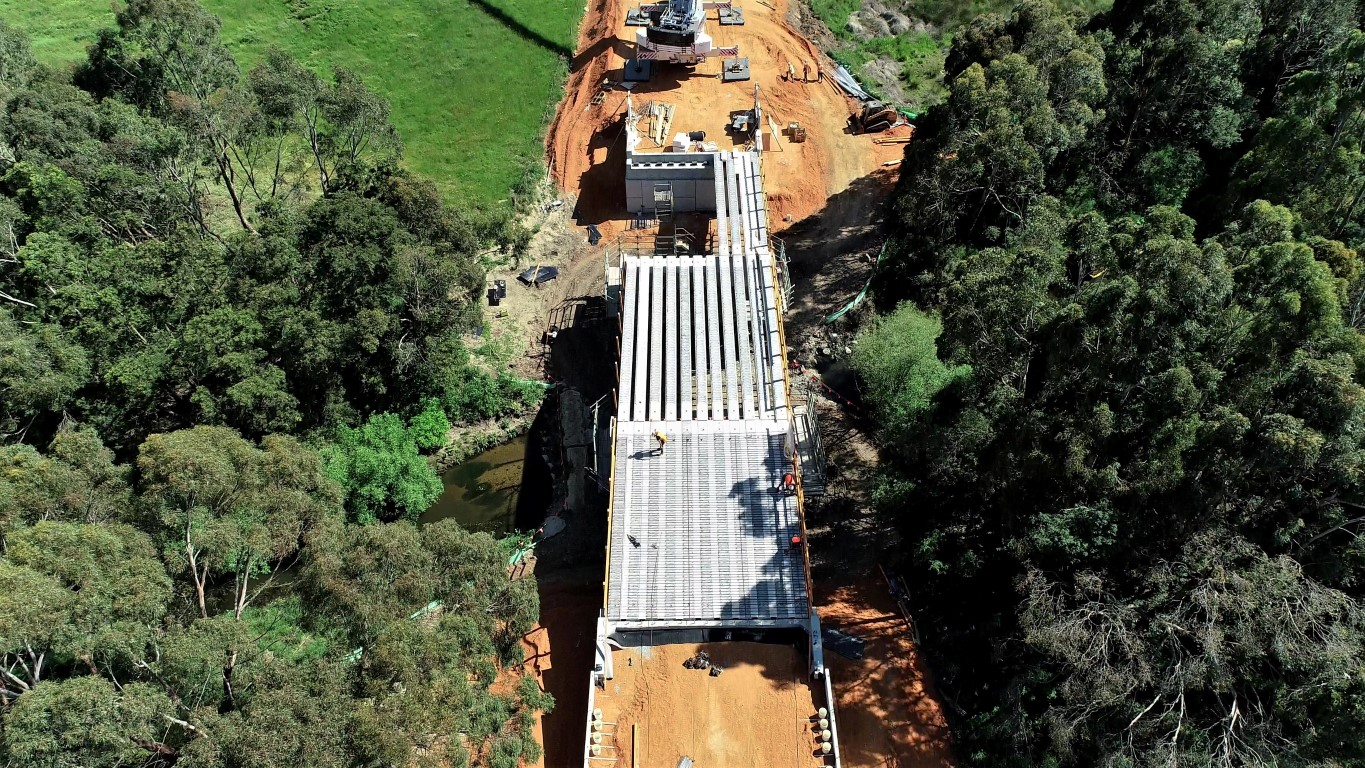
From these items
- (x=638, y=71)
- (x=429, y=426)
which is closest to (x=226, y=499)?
(x=429, y=426)

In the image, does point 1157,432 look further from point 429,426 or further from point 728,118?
point 728,118

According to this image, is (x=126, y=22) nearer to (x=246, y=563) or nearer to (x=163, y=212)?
(x=163, y=212)

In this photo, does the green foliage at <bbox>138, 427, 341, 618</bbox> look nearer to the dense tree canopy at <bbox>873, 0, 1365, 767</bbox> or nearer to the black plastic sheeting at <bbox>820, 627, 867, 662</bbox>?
the black plastic sheeting at <bbox>820, 627, 867, 662</bbox>

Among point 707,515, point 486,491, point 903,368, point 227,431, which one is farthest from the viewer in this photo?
point 486,491

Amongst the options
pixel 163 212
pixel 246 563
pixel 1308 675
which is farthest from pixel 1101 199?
pixel 163 212

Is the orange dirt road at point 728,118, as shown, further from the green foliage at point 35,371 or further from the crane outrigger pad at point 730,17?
the green foliage at point 35,371

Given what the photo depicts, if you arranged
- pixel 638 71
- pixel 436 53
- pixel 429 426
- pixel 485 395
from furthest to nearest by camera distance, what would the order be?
pixel 436 53
pixel 638 71
pixel 485 395
pixel 429 426

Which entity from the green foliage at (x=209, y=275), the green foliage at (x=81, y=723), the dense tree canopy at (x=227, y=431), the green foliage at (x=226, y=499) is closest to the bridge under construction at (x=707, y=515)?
the dense tree canopy at (x=227, y=431)

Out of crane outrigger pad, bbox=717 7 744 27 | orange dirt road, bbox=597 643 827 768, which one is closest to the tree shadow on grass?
crane outrigger pad, bbox=717 7 744 27
